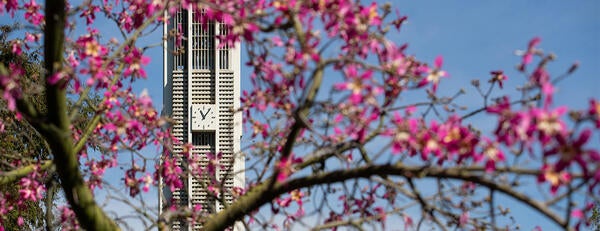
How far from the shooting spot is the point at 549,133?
2258 millimetres

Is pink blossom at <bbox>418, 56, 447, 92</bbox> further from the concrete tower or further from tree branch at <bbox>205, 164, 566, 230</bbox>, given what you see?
the concrete tower

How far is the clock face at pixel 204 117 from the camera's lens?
81.1 feet

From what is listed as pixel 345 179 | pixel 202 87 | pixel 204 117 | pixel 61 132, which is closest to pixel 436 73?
pixel 345 179

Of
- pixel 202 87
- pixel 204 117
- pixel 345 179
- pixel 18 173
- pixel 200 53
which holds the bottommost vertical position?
pixel 345 179

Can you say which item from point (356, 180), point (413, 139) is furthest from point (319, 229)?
point (413, 139)

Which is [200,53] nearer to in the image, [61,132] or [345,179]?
[61,132]

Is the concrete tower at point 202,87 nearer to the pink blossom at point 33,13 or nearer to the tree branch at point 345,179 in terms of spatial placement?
the pink blossom at point 33,13

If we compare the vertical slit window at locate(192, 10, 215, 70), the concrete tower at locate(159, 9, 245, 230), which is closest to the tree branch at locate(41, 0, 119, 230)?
the concrete tower at locate(159, 9, 245, 230)

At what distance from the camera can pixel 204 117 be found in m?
25.0

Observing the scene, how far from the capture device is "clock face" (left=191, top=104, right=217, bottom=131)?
24734mm

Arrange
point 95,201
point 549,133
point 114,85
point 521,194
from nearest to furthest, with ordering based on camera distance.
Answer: point 549,133 → point 521,194 → point 95,201 → point 114,85

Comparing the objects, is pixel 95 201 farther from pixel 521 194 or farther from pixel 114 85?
pixel 521 194

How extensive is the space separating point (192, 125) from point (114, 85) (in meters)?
20.6

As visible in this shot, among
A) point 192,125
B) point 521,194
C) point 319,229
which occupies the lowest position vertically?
point 521,194
